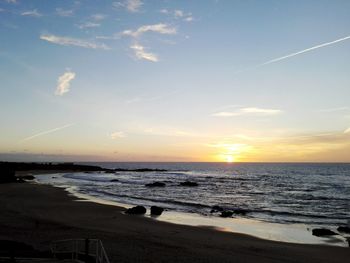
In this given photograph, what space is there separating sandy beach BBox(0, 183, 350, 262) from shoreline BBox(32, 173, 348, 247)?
135cm

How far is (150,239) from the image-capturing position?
64.0ft

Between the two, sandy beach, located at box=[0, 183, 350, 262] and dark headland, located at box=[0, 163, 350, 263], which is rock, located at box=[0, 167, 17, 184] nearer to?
dark headland, located at box=[0, 163, 350, 263]

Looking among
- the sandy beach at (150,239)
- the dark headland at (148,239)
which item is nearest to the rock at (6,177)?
the dark headland at (148,239)

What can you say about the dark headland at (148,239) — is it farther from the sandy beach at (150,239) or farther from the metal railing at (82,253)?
the metal railing at (82,253)

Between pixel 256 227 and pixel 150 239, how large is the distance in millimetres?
9529

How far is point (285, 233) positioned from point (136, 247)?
10.9m

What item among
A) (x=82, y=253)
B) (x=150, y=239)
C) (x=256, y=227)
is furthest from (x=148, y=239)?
(x=256, y=227)

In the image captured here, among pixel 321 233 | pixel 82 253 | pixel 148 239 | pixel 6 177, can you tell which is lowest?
pixel 321 233

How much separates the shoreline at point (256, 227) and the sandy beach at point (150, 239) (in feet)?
4.44

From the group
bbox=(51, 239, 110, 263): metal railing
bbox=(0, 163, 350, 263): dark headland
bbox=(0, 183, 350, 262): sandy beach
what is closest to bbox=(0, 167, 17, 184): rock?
bbox=(0, 163, 350, 263): dark headland

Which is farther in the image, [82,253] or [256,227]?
[256,227]

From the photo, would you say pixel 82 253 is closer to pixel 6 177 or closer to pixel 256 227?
pixel 256 227

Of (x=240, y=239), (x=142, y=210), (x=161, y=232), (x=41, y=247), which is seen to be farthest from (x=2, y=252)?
(x=142, y=210)

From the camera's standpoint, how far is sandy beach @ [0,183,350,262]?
642 inches
